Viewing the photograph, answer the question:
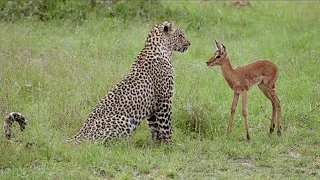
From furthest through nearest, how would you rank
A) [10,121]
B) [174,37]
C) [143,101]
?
1. [174,37]
2. [143,101]
3. [10,121]

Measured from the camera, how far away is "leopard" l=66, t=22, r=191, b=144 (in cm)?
861

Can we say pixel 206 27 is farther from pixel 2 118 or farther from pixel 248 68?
pixel 2 118

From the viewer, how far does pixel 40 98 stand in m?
10.3

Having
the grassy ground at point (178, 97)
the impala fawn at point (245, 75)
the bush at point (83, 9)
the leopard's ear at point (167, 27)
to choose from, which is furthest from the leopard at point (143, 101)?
the bush at point (83, 9)

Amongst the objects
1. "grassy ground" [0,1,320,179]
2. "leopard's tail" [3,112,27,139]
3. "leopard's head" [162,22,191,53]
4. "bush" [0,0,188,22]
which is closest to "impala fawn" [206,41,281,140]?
"grassy ground" [0,1,320,179]

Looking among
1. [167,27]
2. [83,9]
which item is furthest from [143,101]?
[83,9]

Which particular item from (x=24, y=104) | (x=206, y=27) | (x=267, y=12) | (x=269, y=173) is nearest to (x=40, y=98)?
(x=24, y=104)

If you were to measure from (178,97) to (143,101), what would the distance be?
5.32ft

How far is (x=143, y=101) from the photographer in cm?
891

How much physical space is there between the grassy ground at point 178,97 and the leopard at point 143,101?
0.21 metres

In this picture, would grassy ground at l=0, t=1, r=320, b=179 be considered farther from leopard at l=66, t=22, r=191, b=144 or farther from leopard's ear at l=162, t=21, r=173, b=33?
leopard's ear at l=162, t=21, r=173, b=33

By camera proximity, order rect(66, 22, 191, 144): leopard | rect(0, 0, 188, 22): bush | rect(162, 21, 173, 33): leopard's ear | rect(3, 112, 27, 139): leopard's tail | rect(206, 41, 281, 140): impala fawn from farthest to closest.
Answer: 1. rect(0, 0, 188, 22): bush
2. rect(162, 21, 173, 33): leopard's ear
3. rect(206, 41, 281, 140): impala fawn
4. rect(66, 22, 191, 144): leopard
5. rect(3, 112, 27, 139): leopard's tail

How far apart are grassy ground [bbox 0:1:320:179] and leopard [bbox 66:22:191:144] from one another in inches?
8.4

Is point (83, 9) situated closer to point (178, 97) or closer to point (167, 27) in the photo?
point (178, 97)
